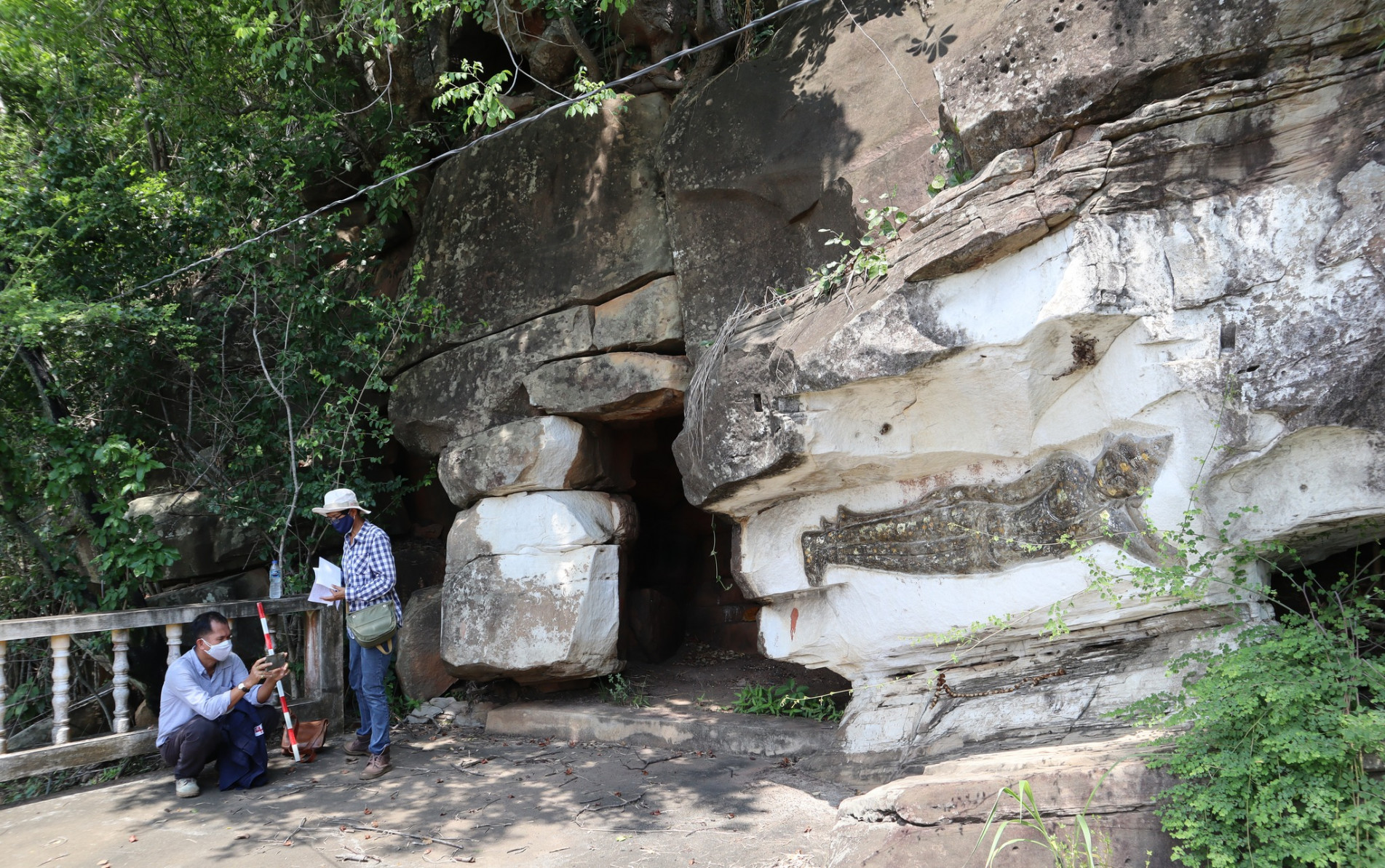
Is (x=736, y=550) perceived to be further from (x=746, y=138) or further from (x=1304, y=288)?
(x=1304, y=288)

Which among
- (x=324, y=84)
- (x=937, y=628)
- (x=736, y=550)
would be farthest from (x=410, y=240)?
(x=937, y=628)

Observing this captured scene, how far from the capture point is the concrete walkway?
3672mm

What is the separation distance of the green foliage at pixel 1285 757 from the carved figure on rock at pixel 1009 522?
2.56 feet

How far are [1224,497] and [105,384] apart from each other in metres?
6.93

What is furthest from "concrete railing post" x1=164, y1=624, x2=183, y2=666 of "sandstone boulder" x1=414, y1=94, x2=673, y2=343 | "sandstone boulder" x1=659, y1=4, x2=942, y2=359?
"sandstone boulder" x1=659, y1=4, x2=942, y2=359

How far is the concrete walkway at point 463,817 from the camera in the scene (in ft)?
12.0

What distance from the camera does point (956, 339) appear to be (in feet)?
12.5

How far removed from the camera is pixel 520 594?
19.0ft

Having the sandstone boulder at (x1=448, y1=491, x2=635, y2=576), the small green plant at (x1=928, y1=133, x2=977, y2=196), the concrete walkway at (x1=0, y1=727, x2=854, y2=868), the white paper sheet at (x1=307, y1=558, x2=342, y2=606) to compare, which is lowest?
the concrete walkway at (x1=0, y1=727, x2=854, y2=868)

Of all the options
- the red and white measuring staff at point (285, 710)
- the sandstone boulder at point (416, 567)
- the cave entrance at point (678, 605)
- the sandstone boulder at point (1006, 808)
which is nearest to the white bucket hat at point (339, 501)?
the red and white measuring staff at point (285, 710)

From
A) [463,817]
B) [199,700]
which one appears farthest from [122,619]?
[463,817]

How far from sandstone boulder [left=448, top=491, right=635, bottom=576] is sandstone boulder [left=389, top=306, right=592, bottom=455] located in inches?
24.0

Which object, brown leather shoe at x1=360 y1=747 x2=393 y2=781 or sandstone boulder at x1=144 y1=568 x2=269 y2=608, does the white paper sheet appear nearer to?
brown leather shoe at x1=360 y1=747 x2=393 y2=781

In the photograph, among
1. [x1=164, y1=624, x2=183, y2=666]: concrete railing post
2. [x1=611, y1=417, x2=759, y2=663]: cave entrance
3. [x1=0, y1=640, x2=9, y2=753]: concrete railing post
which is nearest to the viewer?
[x1=0, y1=640, x2=9, y2=753]: concrete railing post
